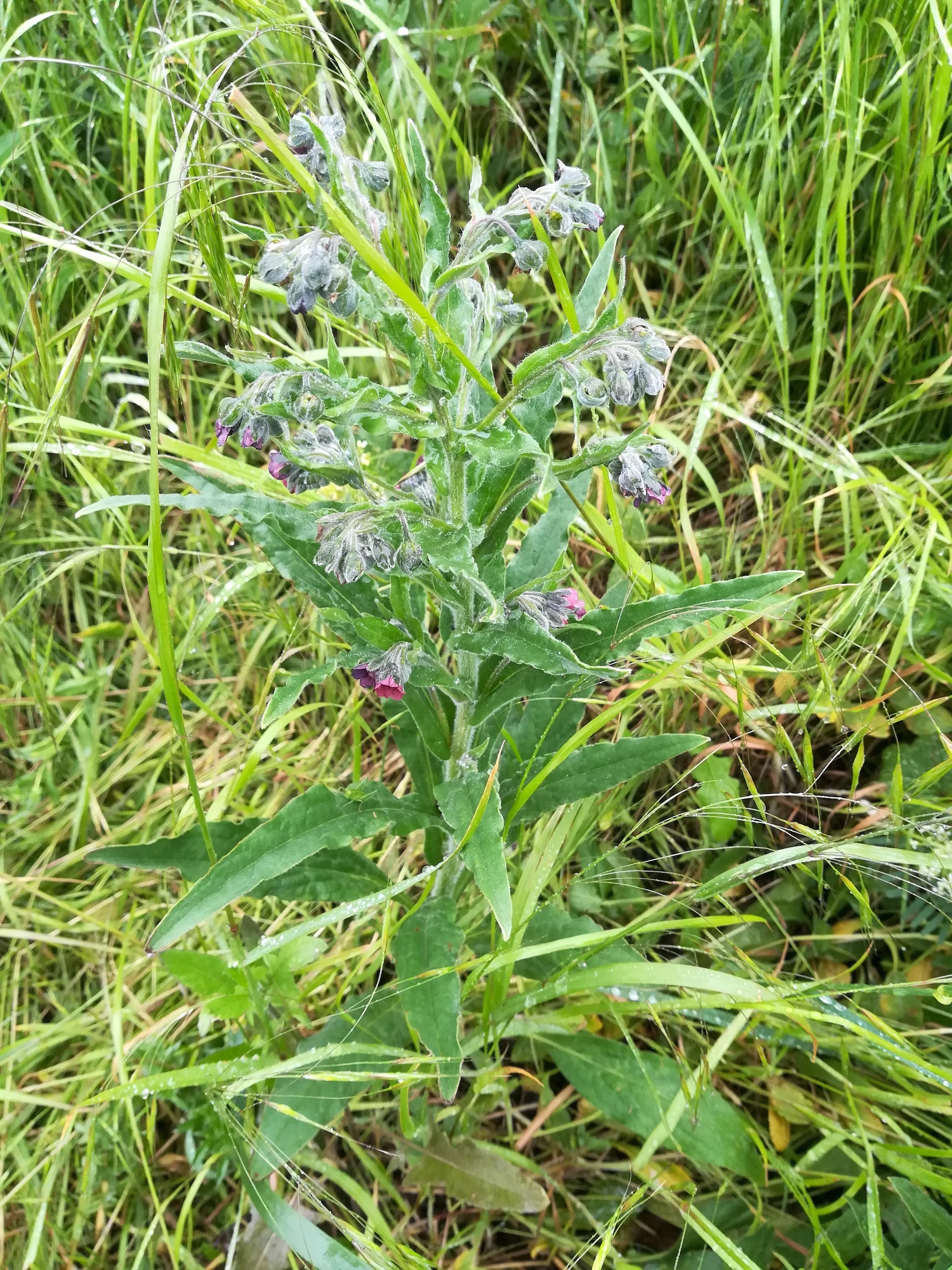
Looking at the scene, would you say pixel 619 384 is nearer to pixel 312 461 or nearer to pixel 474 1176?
pixel 312 461

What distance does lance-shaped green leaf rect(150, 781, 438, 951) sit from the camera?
153 cm

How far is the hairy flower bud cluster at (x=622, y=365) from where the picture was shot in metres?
1.42

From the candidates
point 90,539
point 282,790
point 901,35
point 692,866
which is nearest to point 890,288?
point 901,35

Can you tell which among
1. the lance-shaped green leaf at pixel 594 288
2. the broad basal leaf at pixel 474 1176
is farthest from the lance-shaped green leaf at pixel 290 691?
the broad basal leaf at pixel 474 1176

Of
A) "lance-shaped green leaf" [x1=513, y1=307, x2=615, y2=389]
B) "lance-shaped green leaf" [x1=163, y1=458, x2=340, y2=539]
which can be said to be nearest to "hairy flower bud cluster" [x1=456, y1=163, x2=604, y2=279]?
"lance-shaped green leaf" [x1=513, y1=307, x2=615, y2=389]

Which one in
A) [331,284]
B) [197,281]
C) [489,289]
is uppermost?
[331,284]

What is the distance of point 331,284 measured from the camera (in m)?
1.35

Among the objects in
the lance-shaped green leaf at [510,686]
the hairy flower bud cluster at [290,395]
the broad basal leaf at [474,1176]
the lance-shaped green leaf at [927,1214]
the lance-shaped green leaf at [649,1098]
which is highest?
the hairy flower bud cluster at [290,395]

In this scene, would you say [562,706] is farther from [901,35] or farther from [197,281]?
[901,35]

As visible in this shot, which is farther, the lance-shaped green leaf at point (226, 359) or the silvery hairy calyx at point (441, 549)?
the lance-shaped green leaf at point (226, 359)

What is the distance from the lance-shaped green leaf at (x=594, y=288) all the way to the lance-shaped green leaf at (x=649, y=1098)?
145 cm

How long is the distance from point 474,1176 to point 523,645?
1.19 meters

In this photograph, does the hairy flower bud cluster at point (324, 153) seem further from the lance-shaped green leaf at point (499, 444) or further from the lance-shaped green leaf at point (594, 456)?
the lance-shaped green leaf at point (594, 456)

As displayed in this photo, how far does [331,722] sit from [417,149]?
1.57m
